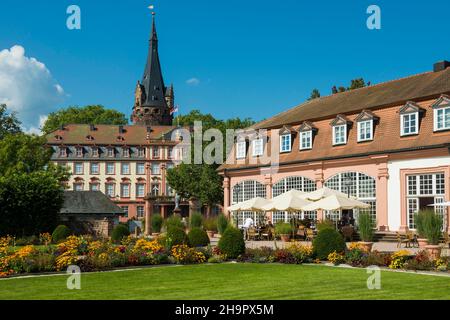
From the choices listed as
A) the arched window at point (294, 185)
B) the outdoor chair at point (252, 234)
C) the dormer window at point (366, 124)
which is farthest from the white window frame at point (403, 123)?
the outdoor chair at point (252, 234)

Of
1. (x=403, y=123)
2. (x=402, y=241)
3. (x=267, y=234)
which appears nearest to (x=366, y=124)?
(x=403, y=123)

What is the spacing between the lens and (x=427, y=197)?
2877 centimetres

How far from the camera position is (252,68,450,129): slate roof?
99.2ft

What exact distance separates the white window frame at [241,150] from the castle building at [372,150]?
350 mm

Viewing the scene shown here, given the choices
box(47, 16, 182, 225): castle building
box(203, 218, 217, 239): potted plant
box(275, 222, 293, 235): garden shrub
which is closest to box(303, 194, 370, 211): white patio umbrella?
box(275, 222, 293, 235): garden shrub

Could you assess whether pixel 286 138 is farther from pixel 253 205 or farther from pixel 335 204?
pixel 335 204

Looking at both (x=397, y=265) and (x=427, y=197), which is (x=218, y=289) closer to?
(x=397, y=265)

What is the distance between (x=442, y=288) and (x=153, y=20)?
326ft

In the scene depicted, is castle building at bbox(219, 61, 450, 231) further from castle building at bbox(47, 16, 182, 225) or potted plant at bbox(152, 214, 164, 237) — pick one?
castle building at bbox(47, 16, 182, 225)

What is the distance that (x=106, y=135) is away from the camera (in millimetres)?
84438

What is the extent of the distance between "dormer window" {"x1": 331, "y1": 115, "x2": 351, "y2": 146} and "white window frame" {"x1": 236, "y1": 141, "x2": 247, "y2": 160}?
867 centimetres

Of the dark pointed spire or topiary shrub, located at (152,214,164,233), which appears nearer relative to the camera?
topiary shrub, located at (152,214,164,233)

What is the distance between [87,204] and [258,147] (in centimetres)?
1176
